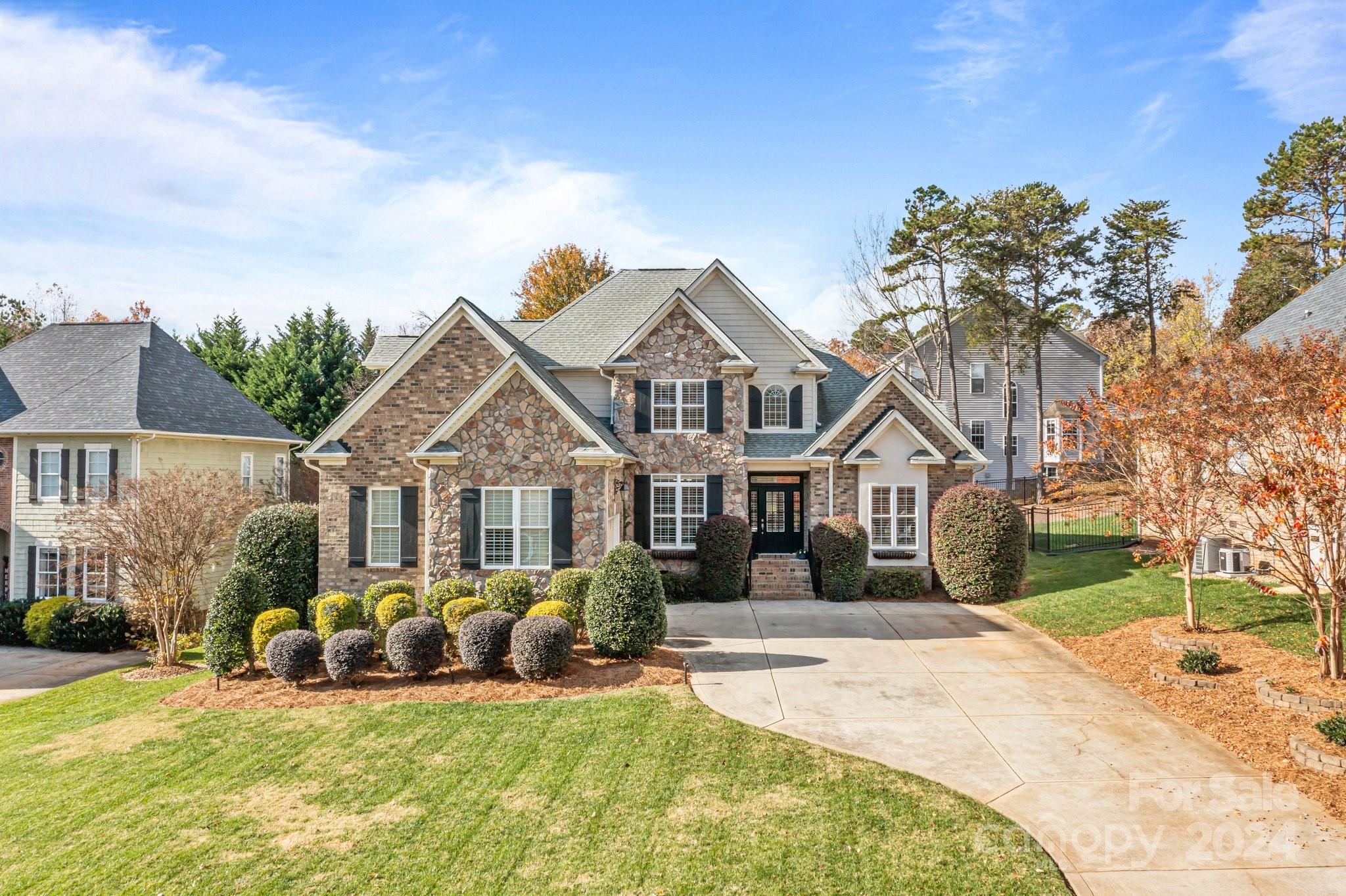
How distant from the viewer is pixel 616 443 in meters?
15.9

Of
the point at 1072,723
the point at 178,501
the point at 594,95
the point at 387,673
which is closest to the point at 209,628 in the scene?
the point at 387,673

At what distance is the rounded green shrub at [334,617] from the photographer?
12.6 m

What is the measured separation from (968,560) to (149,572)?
17701 mm

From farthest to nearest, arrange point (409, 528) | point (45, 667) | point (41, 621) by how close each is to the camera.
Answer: point (41, 621)
point (409, 528)
point (45, 667)

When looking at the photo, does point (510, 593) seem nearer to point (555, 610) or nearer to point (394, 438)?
point (555, 610)

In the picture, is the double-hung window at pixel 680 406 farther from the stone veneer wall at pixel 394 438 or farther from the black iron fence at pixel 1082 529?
the black iron fence at pixel 1082 529

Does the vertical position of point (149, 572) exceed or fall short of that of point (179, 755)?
it exceeds it

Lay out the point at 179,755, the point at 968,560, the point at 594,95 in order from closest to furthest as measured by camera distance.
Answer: the point at 179,755, the point at 594,95, the point at 968,560

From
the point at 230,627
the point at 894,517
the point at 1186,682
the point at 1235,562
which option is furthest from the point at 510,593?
the point at 1235,562

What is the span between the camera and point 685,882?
597cm

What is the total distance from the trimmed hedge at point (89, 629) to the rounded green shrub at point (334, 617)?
8035 millimetres

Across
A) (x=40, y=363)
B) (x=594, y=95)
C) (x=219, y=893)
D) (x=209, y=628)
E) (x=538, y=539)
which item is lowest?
(x=219, y=893)

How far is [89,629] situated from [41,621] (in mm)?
Answer: 1541

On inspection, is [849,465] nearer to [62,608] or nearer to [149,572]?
[149,572]
